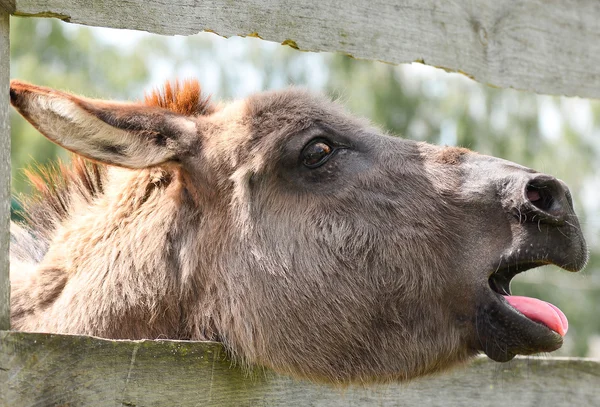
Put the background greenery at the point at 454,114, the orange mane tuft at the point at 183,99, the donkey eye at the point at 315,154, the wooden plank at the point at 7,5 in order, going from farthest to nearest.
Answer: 1. the background greenery at the point at 454,114
2. the orange mane tuft at the point at 183,99
3. the donkey eye at the point at 315,154
4. the wooden plank at the point at 7,5

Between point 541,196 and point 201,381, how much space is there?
1429mm

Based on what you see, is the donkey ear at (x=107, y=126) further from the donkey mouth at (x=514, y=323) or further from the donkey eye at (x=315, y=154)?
the donkey mouth at (x=514, y=323)

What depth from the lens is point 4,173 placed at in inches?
87.8

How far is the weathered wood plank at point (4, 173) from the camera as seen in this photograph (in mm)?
2170

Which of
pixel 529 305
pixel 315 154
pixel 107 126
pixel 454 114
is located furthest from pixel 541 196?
pixel 454 114

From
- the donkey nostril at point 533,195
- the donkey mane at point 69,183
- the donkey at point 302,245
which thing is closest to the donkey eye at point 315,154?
the donkey at point 302,245

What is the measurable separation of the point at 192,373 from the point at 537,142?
13689mm

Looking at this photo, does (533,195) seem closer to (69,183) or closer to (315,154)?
(315,154)

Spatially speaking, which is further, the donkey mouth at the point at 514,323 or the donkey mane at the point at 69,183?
the donkey mane at the point at 69,183

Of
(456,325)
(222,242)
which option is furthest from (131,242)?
(456,325)

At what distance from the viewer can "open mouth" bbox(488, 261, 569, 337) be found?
2660 mm

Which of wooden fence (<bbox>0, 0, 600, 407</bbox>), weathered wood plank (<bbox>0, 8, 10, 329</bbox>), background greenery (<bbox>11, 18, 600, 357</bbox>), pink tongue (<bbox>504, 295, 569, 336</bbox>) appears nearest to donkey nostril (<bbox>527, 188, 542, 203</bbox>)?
pink tongue (<bbox>504, 295, 569, 336</bbox>)

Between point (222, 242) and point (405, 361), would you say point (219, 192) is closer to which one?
point (222, 242)

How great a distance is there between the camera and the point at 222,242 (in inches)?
116
